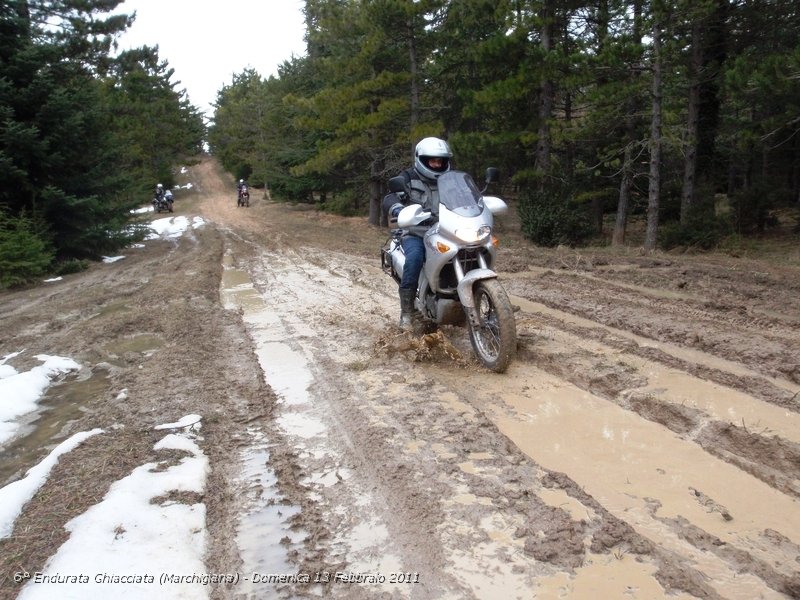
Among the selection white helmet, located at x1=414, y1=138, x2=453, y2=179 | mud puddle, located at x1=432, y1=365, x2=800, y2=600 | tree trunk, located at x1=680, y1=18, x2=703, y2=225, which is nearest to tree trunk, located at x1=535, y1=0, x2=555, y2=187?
tree trunk, located at x1=680, y1=18, x2=703, y2=225

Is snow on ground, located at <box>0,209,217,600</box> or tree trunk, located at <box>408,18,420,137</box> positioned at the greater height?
tree trunk, located at <box>408,18,420,137</box>

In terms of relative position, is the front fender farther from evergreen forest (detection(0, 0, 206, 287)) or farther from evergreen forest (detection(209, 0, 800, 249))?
evergreen forest (detection(0, 0, 206, 287))

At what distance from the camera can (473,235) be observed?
5199 mm

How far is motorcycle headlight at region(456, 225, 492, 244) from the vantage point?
5.18 meters

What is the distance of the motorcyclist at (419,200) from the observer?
5805 mm

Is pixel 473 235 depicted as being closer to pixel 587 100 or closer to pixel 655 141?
pixel 655 141

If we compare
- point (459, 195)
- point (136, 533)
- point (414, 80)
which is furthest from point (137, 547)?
point (414, 80)

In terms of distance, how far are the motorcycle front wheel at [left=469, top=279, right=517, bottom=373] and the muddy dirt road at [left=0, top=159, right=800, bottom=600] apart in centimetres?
19

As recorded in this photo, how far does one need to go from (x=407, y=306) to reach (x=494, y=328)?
1226 millimetres

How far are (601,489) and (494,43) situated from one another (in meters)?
14.8

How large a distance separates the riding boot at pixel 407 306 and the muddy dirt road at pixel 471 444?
0.20 m

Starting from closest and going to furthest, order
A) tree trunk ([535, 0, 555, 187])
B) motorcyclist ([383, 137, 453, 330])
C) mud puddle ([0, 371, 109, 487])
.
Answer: mud puddle ([0, 371, 109, 487]), motorcyclist ([383, 137, 453, 330]), tree trunk ([535, 0, 555, 187])

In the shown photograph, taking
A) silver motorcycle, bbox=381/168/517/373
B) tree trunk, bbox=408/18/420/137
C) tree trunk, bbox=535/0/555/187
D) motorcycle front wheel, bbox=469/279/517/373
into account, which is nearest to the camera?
motorcycle front wheel, bbox=469/279/517/373

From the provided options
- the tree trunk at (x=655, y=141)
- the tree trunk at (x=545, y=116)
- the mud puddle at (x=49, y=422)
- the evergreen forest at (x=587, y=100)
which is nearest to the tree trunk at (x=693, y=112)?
the evergreen forest at (x=587, y=100)
